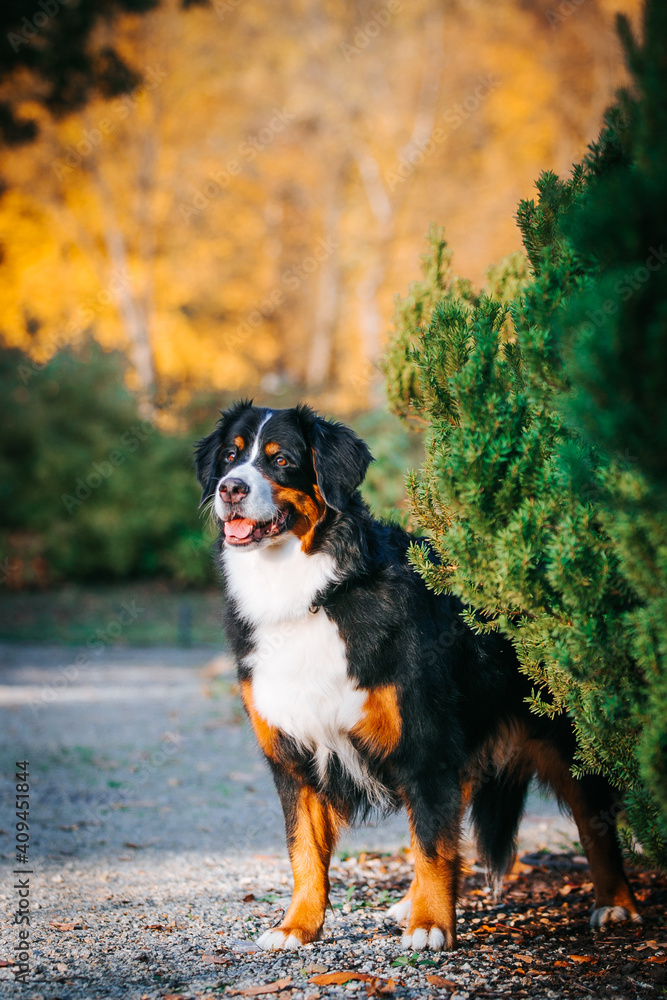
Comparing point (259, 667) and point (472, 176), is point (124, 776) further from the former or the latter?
point (472, 176)

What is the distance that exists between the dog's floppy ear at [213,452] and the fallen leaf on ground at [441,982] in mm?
2365

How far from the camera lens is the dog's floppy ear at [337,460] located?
3.81 metres

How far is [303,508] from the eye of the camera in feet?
12.6

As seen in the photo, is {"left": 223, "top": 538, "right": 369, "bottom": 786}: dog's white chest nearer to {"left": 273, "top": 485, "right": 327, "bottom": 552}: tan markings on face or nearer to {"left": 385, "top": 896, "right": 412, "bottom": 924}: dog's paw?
{"left": 273, "top": 485, "right": 327, "bottom": 552}: tan markings on face

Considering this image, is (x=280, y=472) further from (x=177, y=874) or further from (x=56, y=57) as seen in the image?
(x=56, y=57)

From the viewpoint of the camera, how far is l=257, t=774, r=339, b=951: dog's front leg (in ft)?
11.3

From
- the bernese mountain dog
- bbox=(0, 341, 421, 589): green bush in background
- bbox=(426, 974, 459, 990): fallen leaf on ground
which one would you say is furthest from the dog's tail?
bbox=(0, 341, 421, 589): green bush in background

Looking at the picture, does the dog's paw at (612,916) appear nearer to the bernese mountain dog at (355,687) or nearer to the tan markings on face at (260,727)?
the bernese mountain dog at (355,687)

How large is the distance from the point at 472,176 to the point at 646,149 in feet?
79.3

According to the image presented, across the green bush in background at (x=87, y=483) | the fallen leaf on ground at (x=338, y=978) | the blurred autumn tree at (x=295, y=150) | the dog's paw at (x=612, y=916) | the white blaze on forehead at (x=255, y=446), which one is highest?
the blurred autumn tree at (x=295, y=150)

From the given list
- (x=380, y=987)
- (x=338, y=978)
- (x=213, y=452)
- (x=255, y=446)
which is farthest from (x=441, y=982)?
(x=213, y=452)

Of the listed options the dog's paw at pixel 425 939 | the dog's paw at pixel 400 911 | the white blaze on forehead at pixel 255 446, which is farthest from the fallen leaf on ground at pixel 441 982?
the white blaze on forehead at pixel 255 446

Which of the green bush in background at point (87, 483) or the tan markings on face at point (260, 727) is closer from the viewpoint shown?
the tan markings on face at point (260, 727)

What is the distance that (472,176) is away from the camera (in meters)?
24.6
